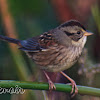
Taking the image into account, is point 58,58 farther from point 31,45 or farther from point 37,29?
point 37,29

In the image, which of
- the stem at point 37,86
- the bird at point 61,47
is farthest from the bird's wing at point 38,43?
the stem at point 37,86

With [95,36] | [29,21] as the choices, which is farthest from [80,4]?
[29,21]

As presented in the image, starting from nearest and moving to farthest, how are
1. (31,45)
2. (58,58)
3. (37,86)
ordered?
1. (37,86)
2. (58,58)
3. (31,45)

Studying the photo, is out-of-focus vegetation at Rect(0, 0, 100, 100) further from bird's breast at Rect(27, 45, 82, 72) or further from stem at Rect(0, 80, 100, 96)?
stem at Rect(0, 80, 100, 96)

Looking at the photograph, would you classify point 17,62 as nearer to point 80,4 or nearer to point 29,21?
point 29,21

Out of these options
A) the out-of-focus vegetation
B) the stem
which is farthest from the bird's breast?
the stem

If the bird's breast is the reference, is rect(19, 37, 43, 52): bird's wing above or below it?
above

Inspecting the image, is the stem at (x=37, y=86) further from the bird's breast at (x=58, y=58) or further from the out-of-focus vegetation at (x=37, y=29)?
the bird's breast at (x=58, y=58)

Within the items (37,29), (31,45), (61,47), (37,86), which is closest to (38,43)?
(31,45)
